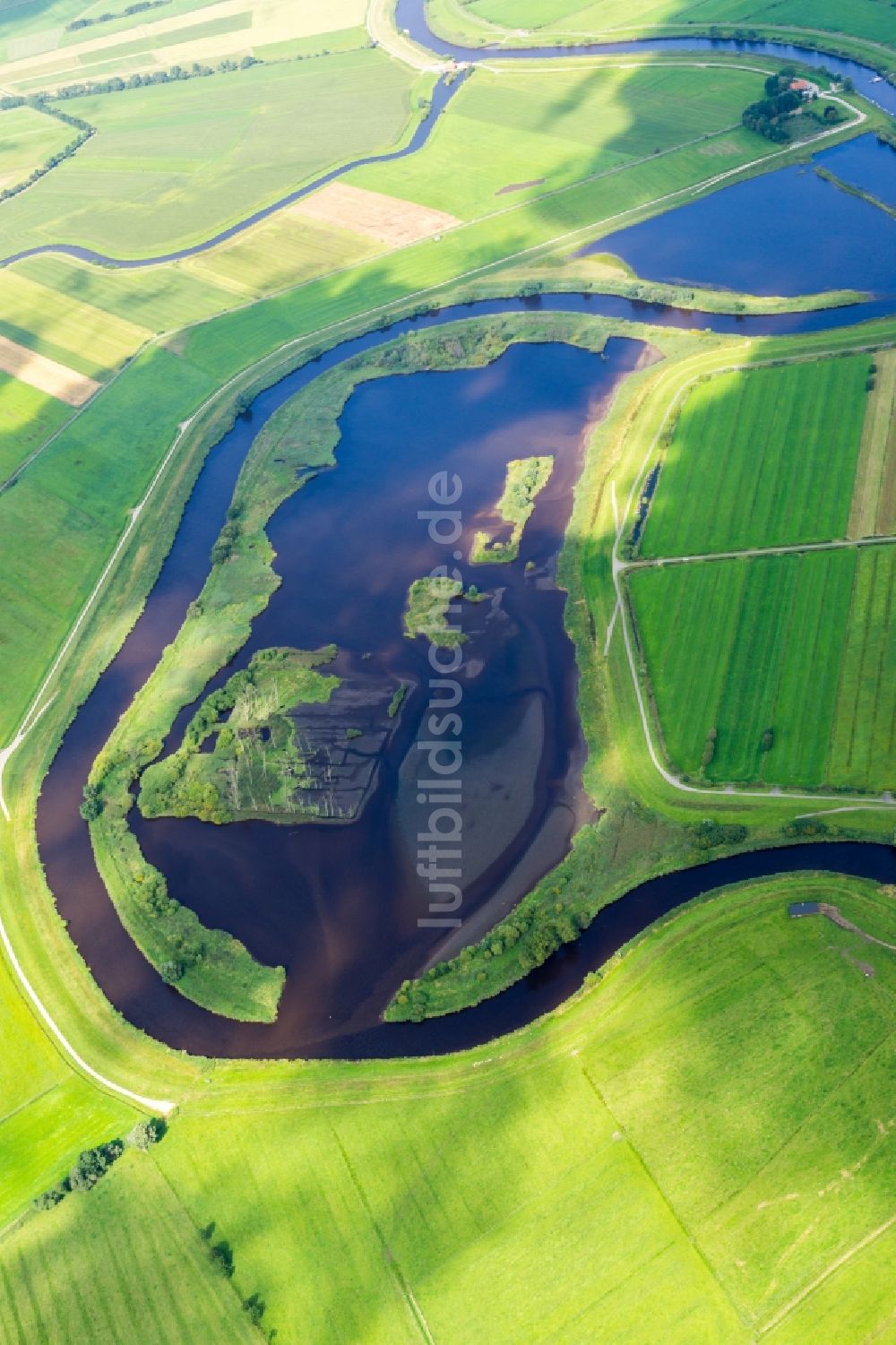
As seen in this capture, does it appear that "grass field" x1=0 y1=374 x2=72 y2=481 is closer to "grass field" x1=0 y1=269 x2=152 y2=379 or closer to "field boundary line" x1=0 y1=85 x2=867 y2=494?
"field boundary line" x1=0 y1=85 x2=867 y2=494

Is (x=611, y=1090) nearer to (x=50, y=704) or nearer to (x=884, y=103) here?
(x=50, y=704)

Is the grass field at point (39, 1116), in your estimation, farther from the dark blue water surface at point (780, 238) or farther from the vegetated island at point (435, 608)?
the dark blue water surface at point (780, 238)

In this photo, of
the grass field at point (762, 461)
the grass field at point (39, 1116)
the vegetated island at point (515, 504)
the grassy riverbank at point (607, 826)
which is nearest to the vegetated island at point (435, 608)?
the vegetated island at point (515, 504)

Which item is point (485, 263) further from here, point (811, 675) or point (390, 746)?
point (811, 675)

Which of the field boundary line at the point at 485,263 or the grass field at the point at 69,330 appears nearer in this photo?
the field boundary line at the point at 485,263

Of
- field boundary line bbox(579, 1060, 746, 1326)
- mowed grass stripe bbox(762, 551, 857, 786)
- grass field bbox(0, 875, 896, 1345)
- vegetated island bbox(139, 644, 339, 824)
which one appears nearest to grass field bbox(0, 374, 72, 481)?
vegetated island bbox(139, 644, 339, 824)

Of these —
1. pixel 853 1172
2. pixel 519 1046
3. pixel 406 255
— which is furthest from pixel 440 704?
pixel 406 255

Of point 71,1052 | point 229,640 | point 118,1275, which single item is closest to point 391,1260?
point 118,1275
